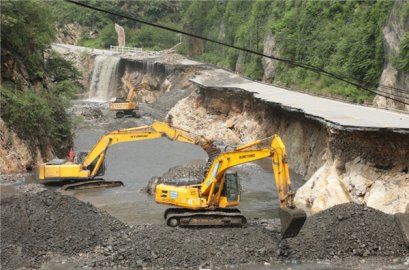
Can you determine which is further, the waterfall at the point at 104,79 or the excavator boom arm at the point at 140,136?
the waterfall at the point at 104,79

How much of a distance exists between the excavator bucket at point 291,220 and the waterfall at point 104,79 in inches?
2316

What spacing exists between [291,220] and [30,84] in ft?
76.2

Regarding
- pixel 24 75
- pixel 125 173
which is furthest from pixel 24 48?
pixel 125 173

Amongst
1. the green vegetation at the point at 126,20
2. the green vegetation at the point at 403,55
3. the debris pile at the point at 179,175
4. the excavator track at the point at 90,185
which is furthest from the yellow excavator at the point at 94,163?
the green vegetation at the point at 126,20

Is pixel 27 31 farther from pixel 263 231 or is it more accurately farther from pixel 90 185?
pixel 263 231

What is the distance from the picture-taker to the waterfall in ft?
242

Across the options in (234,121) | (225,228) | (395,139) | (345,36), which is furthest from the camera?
(234,121)

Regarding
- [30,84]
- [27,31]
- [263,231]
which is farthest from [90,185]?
[263,231]

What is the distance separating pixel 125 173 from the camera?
34.6 metres

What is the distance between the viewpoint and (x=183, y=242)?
18.1 meters

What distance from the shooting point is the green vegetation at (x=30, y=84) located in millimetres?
30078

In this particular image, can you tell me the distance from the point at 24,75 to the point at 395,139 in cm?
2215

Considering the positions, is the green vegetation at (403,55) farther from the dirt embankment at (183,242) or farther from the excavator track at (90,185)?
the excavator track at (90,185)

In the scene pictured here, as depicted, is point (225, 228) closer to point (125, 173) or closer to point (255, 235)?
point (255, 235)
